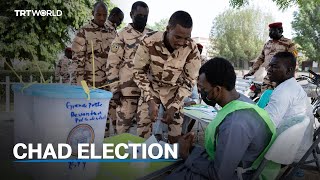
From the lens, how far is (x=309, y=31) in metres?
43.2

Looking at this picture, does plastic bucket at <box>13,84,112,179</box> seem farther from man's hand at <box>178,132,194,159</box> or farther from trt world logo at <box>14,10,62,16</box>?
trt world logo at <box>14,10,62,16</box>

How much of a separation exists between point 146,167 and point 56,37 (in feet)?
42.9

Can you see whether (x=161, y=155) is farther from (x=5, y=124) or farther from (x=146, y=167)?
(x=5, y=124)

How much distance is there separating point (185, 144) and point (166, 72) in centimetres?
127

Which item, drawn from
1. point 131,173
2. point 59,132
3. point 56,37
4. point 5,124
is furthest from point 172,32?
point 56,37

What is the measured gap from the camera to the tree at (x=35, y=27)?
12.9 m

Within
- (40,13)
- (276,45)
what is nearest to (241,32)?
(40,13)

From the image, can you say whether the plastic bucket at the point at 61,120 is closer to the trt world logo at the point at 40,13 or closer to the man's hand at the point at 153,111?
the man's hand at the point at 153,111

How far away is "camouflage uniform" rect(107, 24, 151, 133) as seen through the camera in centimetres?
405

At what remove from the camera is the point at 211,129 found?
1919 millimetres

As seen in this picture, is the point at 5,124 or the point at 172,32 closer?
the point at 172,32

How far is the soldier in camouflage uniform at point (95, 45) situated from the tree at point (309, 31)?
1599 inches

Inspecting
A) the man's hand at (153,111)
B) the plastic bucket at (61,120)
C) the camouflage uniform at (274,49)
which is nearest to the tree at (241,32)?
A: the camouflage uniform at (274,49)

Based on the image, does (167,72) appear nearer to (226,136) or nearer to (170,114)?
(170,114)
